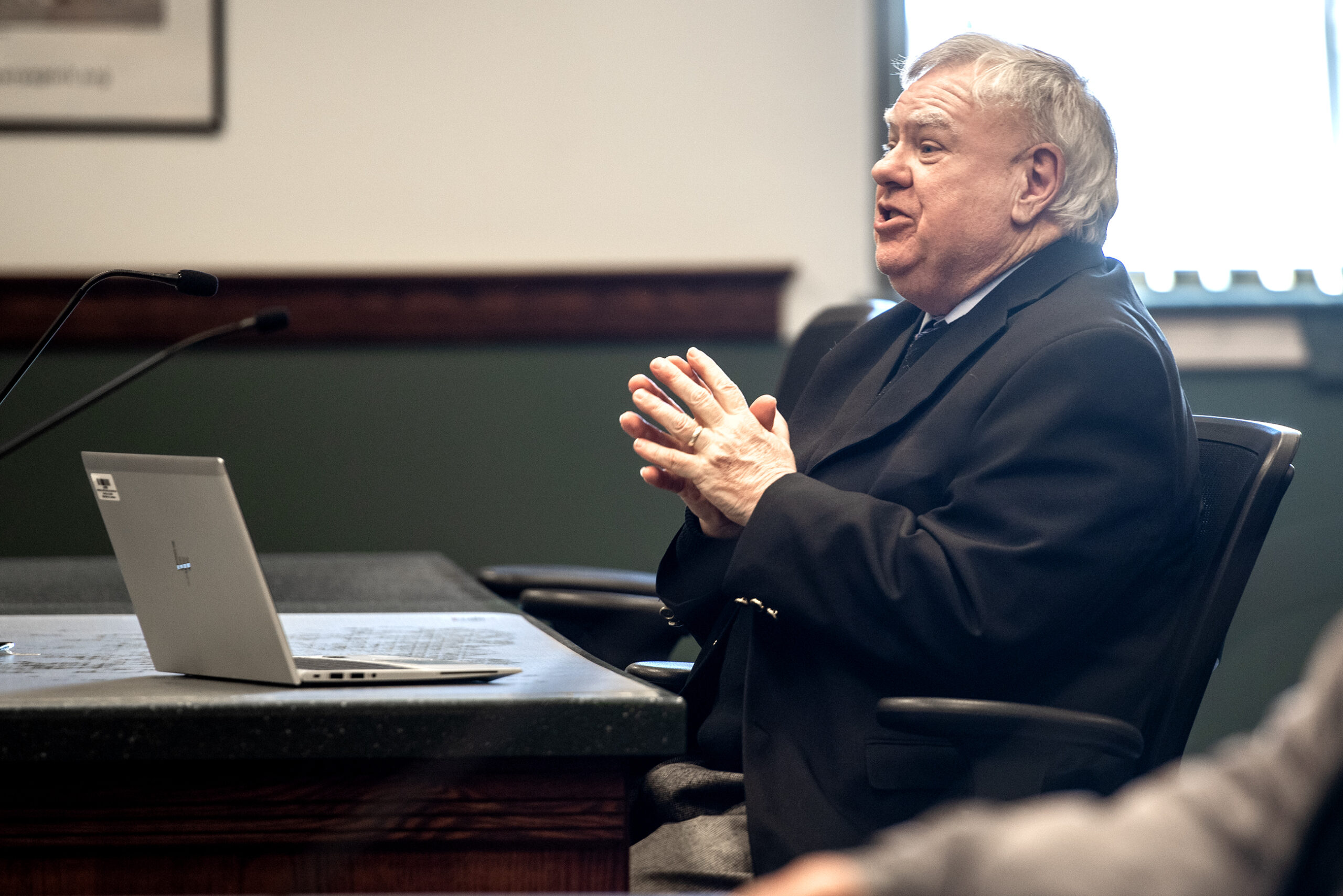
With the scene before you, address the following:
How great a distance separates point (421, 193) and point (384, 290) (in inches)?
9.9

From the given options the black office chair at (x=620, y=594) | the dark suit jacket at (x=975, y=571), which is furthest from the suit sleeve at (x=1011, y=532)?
the black office chair at (x=620, y=594)

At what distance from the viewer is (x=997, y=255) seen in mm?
1435

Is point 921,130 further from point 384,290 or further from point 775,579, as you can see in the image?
point 384,290

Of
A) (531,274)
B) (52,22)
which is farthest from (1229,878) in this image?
(52,22)

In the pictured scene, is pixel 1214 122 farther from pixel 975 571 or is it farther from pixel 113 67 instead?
pixel 113 67

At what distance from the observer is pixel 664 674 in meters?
1.47

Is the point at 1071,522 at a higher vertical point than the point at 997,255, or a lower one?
lower

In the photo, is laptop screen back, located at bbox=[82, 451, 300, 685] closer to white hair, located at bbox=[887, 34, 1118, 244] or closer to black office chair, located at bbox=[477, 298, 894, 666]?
black office chair, located at bbox=[477, 298, 894, 666]

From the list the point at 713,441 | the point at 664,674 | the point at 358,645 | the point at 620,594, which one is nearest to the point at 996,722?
the point at 713,441

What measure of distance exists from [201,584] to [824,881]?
0.68 meters

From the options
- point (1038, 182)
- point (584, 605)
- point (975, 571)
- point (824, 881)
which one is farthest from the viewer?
point (584, 605)

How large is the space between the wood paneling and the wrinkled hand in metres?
2.48

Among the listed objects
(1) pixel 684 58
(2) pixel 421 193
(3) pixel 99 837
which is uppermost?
(1) pixel 684 58

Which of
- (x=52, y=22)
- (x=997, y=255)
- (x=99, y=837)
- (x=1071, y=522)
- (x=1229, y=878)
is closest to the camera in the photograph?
(x=1229, y=878)
